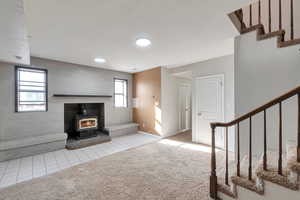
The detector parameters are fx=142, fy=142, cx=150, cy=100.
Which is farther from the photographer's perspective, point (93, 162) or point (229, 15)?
point (93, 162)

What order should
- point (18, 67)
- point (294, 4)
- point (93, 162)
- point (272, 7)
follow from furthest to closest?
point (18, 67)
point (93, 162)
point (272, 7)
point (294, 4)

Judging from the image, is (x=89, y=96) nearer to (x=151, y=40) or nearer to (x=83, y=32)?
(x=83, y=32)

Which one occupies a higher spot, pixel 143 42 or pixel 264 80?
pixel 143 42

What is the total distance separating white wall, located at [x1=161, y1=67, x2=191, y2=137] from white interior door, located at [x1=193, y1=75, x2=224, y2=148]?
1.02 meters

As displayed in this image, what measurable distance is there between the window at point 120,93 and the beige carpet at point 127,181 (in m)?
2.73

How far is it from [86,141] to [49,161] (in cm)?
117

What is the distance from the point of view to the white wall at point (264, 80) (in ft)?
6.77

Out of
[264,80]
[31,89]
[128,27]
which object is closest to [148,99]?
[128,27]

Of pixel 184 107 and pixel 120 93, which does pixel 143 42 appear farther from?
pixel 184 107

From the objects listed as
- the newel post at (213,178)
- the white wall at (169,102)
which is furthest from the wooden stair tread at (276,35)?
the white wall at (169,102)

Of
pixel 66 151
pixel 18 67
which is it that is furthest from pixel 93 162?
pixel 18 67

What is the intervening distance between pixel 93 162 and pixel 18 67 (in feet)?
10.3

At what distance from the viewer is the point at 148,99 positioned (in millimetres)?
5434

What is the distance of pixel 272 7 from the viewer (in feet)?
8.43
